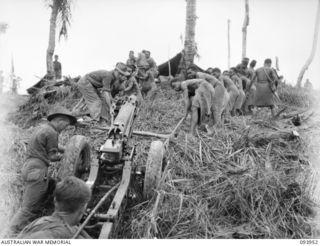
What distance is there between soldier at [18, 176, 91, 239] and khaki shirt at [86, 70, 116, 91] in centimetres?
574

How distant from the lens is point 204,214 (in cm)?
427

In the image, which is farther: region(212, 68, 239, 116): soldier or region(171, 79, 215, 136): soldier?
region(212, 68, 239, 116): soldier

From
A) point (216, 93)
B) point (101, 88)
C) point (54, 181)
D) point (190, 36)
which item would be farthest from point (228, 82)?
point (54, 181)

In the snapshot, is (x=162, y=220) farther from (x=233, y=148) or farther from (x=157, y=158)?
(x=233, y=148)

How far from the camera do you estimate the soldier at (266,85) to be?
917 cm

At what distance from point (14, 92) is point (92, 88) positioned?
Result: 4.11 metres

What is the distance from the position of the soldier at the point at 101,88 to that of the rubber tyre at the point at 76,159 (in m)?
3.04

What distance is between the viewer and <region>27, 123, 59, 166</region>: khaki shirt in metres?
4.00

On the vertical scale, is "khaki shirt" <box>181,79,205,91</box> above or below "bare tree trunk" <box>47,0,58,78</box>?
below

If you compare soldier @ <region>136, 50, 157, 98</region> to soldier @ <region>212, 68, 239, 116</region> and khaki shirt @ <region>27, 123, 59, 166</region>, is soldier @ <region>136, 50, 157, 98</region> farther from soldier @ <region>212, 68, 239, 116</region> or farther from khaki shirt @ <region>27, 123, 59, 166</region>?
khaki shirt @ <region>27, 123, 59, 166</region>

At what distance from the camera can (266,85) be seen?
923 cm

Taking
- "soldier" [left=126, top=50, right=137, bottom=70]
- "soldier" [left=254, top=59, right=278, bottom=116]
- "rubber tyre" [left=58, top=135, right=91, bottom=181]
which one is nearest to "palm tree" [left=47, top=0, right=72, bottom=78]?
Answer: "soldier" [left=126, top=50, right=137, bottom=70]

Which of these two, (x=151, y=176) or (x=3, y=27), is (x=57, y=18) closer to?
(x=3, y=27)

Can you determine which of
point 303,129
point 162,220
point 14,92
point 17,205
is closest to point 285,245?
point 162,220
